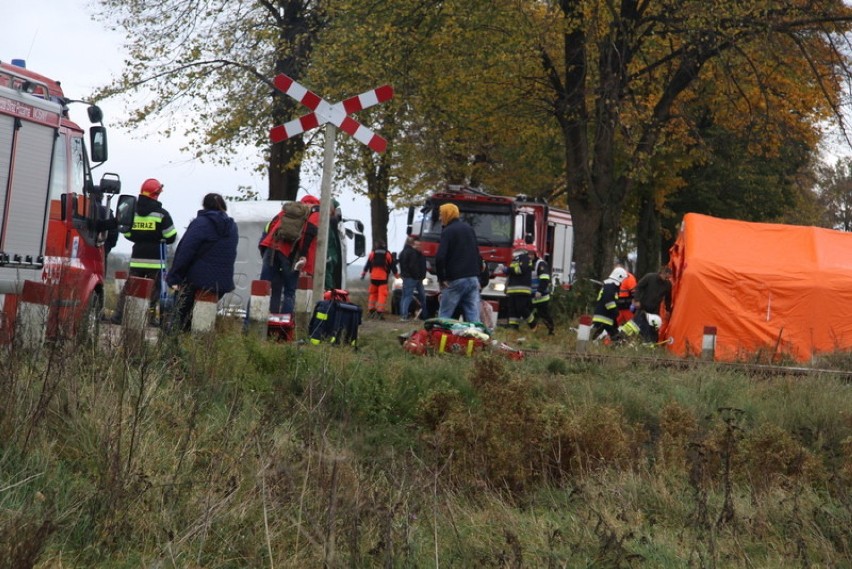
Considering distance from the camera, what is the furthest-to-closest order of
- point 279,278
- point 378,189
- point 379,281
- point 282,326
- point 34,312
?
point 378,189 < point 379,281 < point 279,278 < point 282,326 < point 34,312

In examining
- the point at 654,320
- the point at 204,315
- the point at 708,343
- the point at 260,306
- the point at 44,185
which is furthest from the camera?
the point at 654,320

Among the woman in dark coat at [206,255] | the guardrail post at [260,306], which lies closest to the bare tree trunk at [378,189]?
the guardrail post at [260,306]

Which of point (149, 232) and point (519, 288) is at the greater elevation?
point (149, 232)

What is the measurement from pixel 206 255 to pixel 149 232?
2.11 m

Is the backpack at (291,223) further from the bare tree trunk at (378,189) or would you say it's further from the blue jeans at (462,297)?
the bare tree trunk at (378,189)

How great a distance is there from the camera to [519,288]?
23.2 metres

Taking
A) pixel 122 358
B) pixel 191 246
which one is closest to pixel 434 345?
A: pixel 191 246

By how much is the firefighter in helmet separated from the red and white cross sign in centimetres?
156

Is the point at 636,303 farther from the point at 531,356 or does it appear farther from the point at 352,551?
the point at 352,551

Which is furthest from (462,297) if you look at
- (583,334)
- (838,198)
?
(838,198)

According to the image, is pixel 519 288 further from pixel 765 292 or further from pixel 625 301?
pixel 765 292

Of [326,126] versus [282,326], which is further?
[282,326]

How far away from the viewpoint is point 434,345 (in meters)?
13.8

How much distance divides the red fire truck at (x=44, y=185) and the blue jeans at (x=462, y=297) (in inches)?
164
